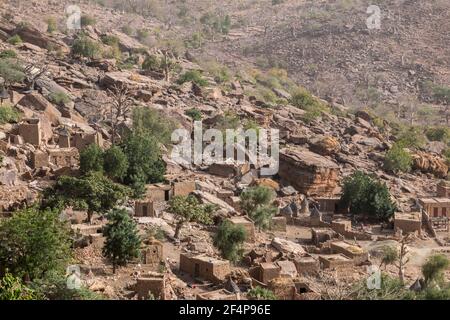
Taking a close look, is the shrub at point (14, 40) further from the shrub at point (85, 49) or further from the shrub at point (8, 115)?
the shrub at point (8, 115)

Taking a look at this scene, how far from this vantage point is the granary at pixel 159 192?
1098 inches

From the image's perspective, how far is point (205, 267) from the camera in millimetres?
21188

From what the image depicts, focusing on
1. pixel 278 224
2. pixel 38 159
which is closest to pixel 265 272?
pixel 278 224

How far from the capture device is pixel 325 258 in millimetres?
24672

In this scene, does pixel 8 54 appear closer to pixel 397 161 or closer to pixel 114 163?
pixel 114 163

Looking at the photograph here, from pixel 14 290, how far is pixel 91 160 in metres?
10.4

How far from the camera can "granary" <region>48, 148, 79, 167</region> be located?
93.0 feet

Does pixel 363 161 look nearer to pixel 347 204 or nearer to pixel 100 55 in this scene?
pixel 347 204

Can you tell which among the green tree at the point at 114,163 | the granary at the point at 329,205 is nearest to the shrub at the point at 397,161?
the granary at the point at 329,205

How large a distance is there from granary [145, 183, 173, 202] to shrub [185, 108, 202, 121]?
10532 mm

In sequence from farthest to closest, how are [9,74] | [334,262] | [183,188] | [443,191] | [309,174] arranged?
[443,191]
[309,174]
[9,74]
[183,188]
[334,262]

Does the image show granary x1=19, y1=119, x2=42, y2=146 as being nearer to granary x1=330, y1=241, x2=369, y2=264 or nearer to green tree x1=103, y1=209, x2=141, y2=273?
green tree x1=103, y1=209, x2=141, y2=273

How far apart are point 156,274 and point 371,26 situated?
2415 inches

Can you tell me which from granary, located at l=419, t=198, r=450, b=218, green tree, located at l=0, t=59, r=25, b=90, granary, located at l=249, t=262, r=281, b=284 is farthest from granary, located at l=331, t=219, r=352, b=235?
green tree, located at l=0, t=59, r=25, b=90
